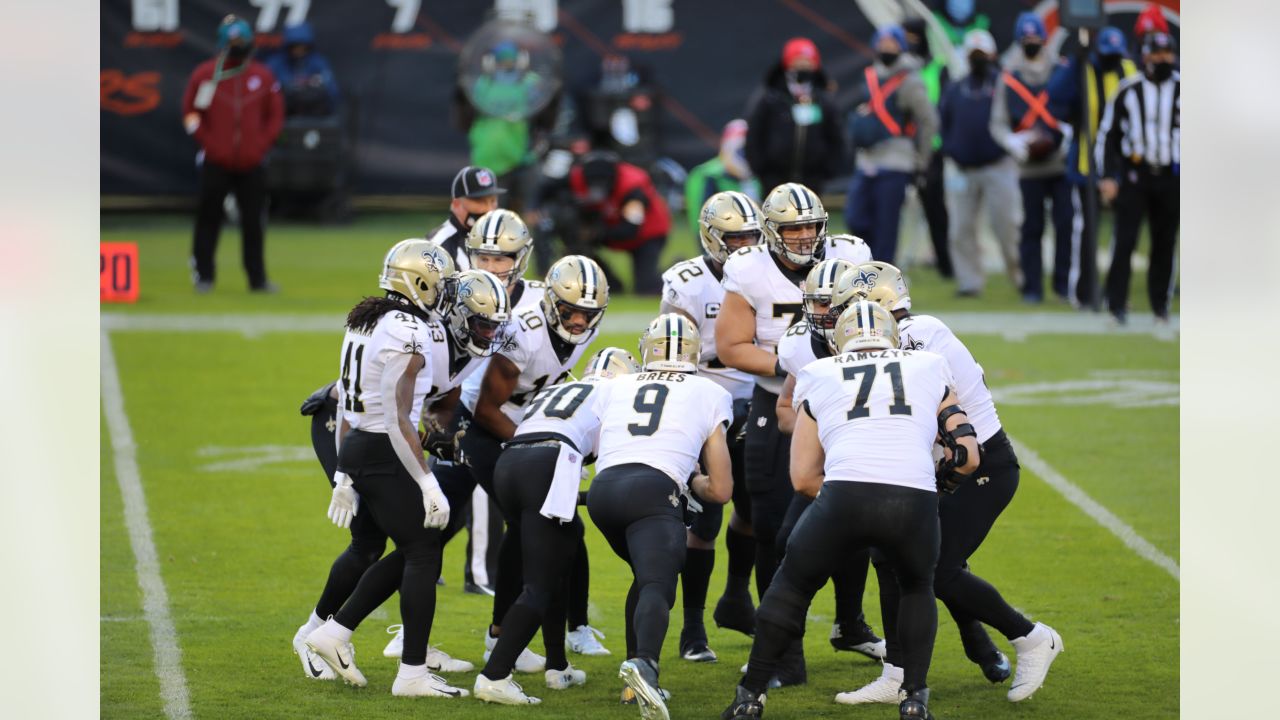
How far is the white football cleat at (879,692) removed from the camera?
6055 mm

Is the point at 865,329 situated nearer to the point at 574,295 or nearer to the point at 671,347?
the point at 671,347

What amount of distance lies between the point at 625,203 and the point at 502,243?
8.21 m

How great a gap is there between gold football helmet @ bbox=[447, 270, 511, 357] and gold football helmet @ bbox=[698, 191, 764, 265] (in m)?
0.92

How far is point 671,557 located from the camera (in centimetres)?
577

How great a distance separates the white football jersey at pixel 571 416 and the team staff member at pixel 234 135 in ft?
32.4

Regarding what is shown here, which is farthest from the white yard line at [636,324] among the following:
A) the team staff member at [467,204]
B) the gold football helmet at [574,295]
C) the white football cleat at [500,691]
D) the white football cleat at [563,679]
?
the white football cleat at [500,691]

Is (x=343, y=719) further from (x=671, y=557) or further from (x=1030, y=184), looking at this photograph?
(x=1030, y=184)

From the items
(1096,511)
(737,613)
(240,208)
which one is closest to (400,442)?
(737,613)

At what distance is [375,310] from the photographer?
6.05m

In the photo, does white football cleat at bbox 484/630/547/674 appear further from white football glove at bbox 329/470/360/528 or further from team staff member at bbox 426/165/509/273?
team staff member at bbox 426/165/509/273

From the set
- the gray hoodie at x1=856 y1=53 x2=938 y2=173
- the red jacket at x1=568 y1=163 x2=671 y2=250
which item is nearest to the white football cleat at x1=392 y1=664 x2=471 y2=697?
the gray hoodie at x1=856 y1=53 x2=938 y2=173

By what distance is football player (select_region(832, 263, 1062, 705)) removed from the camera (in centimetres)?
593
